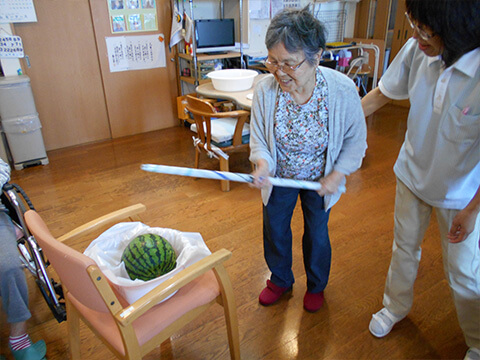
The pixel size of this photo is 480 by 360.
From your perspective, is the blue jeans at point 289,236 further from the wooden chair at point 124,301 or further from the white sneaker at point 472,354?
the white sneaker at point 472,354

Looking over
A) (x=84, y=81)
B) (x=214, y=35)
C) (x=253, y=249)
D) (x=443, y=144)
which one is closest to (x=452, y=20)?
(x=443, y=144)

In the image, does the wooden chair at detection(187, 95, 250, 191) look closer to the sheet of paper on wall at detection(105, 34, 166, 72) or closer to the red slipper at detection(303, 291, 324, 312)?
the red slipper at detection(303, 291, 324, 312)

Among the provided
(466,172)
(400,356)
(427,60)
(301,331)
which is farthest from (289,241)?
(427,60)

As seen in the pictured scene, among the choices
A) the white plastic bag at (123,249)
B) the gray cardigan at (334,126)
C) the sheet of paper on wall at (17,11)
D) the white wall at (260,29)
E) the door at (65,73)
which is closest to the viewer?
the white plastic bag at (123,249)

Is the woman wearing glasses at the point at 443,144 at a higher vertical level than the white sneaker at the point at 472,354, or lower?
higher

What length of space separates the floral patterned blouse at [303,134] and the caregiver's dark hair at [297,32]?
167mm

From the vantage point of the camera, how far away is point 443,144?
120 cm

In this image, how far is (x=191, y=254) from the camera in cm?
128

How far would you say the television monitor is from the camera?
3966mm

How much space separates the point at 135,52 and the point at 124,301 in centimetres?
348

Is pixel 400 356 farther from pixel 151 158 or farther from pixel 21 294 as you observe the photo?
pixel 151 158

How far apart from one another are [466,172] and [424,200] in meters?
0.18

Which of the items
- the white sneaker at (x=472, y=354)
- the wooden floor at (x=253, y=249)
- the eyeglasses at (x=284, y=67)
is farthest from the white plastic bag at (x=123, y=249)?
the white sneaker at (x=472, y=354)

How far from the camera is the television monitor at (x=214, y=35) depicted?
3.97 m
